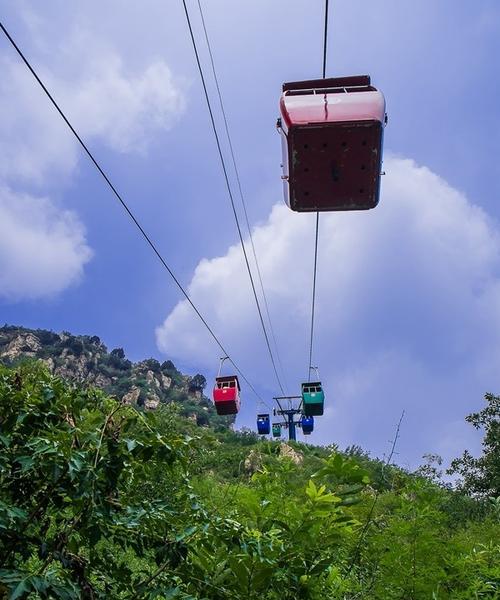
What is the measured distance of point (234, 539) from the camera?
3.67 feet

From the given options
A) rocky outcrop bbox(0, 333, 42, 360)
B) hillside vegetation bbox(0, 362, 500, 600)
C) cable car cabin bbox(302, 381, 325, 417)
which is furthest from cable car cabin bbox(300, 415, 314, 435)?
rocky outcrop bbox(0, 333, 42, 360)

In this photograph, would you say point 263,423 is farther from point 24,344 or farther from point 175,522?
point 24,344

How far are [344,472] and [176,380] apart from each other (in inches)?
2763

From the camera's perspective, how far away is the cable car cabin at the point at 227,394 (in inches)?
372

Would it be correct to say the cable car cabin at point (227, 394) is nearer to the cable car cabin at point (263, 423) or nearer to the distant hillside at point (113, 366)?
the cable car cabin at point (263, 423)

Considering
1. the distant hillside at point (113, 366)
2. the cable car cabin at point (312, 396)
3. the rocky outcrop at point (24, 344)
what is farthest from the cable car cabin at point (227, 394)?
the rocky outcrop at point (24, 344)

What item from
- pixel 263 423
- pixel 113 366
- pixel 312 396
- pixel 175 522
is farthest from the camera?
pixel 113 366

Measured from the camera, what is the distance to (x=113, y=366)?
66500mm

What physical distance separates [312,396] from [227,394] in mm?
1793

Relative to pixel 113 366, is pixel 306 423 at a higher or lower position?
lower

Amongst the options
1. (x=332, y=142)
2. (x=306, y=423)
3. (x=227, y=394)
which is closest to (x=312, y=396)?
(x=227, y=394)

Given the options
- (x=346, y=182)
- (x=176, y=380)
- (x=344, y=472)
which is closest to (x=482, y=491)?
(x=346, y=182)

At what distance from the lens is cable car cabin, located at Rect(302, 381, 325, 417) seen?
1004 cm

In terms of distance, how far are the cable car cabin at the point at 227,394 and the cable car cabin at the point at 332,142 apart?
7188mm
